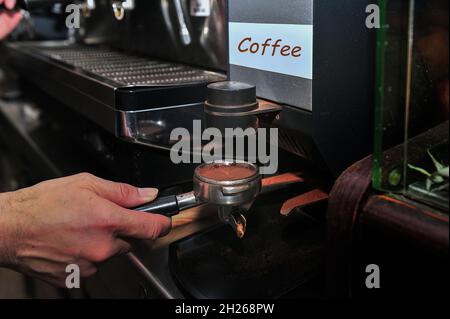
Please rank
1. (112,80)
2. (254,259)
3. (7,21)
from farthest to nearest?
(7,21)
(112,80)
(254,259)

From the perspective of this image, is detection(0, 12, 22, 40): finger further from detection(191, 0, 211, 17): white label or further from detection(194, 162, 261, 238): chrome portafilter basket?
detection(194, 162, 261, 238): chrome portafilter basket

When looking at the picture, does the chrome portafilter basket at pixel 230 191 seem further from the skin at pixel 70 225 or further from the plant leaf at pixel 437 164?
the plant leaf at pixel 437 164

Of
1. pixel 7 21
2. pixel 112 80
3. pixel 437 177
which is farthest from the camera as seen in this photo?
pixel 7 21

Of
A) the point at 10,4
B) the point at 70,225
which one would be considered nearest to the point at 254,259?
the point at 70,225

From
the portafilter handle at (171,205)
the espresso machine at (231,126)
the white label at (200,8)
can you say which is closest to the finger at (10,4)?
the espresso machine at (231,126)

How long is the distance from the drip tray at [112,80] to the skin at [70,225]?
175mm

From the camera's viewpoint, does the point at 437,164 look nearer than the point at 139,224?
Yes

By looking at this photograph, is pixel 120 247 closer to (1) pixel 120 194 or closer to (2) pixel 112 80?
(1) pixel 120 194

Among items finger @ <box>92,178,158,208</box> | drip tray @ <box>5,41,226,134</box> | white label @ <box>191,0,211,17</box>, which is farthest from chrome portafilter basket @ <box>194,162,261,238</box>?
white label @ <box>191,0,211,17</box>

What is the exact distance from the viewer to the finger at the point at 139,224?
0.75 m

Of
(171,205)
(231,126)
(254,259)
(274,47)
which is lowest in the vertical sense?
(254,259)

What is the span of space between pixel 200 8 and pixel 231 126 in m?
0.50

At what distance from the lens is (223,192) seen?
70 cm

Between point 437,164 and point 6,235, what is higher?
point 437,164
